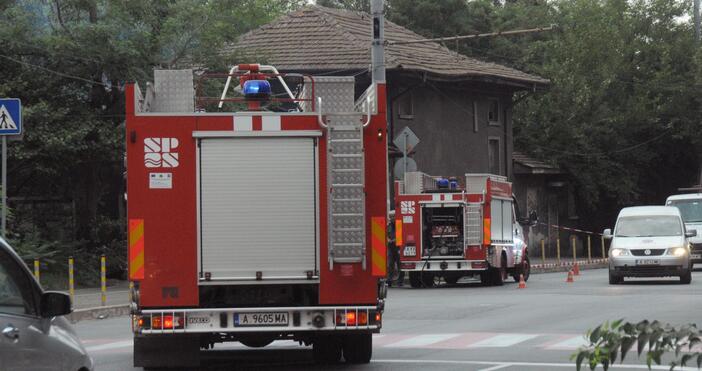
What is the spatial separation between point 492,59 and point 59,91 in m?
37.0

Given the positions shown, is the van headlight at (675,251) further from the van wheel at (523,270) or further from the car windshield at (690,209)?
the car windshield at (690,209)

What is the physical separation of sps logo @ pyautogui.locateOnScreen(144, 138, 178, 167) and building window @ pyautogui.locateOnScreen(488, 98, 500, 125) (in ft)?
132

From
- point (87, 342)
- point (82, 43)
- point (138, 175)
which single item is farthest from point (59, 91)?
point (138, 175)

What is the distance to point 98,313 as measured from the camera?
23281 millimetres

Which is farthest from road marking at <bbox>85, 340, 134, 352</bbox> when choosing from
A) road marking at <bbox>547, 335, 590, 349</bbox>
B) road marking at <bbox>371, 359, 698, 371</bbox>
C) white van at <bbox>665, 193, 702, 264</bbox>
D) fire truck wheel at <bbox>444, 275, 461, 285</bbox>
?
white van at <bbox>665, 193, 702, 264</bbox>

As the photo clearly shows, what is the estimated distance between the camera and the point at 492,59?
66188 mm

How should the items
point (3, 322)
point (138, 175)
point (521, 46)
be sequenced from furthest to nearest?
1. point (521, 46)
2. point (138, 175)
3. point (3, 322)

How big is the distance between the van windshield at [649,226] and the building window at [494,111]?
2025cm

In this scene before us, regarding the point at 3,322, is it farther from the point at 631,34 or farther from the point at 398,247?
the point at 631,34

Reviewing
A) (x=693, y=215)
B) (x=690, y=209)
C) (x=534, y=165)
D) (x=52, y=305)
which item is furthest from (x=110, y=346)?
(x=534, y=165)

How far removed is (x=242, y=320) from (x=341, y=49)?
112 feet

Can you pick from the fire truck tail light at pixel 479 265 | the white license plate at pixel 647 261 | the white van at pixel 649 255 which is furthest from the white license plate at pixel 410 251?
the white license plate at pixel 647 261

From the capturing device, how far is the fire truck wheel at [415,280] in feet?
106

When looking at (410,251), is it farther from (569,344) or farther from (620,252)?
(569,344)
